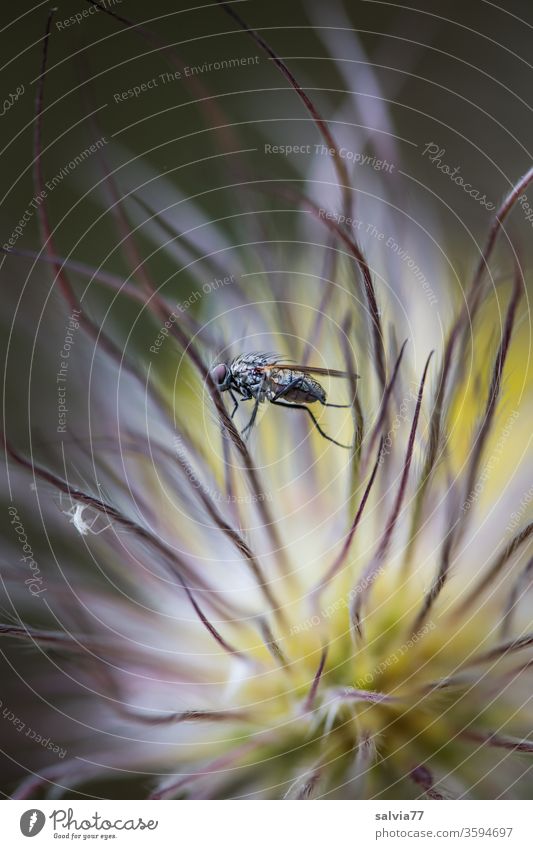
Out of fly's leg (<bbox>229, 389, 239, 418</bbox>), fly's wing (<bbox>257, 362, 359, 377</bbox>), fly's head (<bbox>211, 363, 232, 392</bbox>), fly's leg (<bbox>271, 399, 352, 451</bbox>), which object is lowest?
fly's leg (<bbox>271, 399, 352, 451</bbox>)

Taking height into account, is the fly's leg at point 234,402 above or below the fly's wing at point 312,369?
above

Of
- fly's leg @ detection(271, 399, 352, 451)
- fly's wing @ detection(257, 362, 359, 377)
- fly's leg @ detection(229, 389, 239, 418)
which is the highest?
fly's leg @ detection(229, 389, 239, 418)

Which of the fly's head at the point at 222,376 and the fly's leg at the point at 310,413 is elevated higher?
the fly's head at the point at 222,376

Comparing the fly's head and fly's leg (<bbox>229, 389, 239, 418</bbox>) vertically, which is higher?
the fly's head

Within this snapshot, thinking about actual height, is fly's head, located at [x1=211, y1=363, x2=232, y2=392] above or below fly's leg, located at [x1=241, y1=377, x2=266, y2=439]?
above

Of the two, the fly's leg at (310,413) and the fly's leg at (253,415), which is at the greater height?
the fly's leg at (253,415)

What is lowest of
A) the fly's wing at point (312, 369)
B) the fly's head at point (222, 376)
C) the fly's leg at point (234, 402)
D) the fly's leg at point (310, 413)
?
the fly's leg at point (310, 413)

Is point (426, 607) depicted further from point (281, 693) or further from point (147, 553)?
point (147, 553)


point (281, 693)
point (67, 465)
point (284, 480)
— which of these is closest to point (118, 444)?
point (67, 465)

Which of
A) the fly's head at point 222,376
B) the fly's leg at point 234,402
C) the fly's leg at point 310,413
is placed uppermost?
the fly's head at point 222,376

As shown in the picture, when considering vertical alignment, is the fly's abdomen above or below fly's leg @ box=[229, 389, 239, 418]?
below
